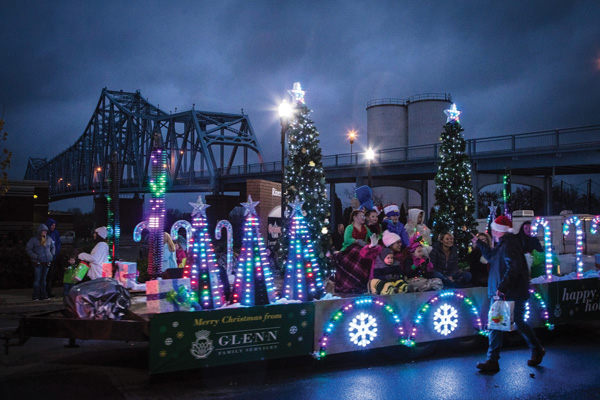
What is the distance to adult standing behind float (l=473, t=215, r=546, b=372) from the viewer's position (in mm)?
6199

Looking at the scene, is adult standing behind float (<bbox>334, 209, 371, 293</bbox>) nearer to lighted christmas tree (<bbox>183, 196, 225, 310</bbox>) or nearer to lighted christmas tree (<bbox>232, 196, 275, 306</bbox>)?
lighted christmas tree (<bbox>232, 196, 275, 306</bbox>)

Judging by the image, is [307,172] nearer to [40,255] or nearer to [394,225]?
[394,225]

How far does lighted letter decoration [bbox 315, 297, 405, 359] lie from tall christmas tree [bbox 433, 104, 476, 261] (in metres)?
10.6

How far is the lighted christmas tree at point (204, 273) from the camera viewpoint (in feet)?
20.3

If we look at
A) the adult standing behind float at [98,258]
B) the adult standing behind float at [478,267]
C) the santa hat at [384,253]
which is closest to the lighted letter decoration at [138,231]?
the adult standing behind float at [98,258]

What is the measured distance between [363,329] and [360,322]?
0.35 ft

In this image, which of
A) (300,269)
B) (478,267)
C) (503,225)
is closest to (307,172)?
(478,267)

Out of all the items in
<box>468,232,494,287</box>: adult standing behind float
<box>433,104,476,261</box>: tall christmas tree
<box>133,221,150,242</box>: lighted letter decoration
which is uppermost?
<box>433,104,476,261</box>: tall christmas tree

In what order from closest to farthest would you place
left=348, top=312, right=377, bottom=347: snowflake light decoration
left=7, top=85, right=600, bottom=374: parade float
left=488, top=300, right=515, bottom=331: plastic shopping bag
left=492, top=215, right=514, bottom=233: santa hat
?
left=7, top=85, right=600, bottom=374: parade float
left=488, top=300, right=515, bottom=331: plastic shopping bag
left=348, top=312, right=377, bottom=347: snowflake light decoration
left=492, top=215, right=514, bottom=233: santa hat

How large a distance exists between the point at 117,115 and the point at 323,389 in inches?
4148

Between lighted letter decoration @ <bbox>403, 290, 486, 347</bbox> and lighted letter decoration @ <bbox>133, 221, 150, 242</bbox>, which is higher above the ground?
lighted letter decoration @ <bbox>133, 221, 150, 242</bbox>

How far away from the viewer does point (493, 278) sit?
645 cm

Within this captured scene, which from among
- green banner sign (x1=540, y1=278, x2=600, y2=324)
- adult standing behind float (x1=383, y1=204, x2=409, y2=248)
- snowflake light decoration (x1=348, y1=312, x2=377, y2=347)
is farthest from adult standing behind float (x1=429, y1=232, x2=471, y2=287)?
snowflake light decoration (x1=348, y1=312, x2=377, y2=347)

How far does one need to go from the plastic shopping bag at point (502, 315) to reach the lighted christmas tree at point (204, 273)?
3443 millimetres
